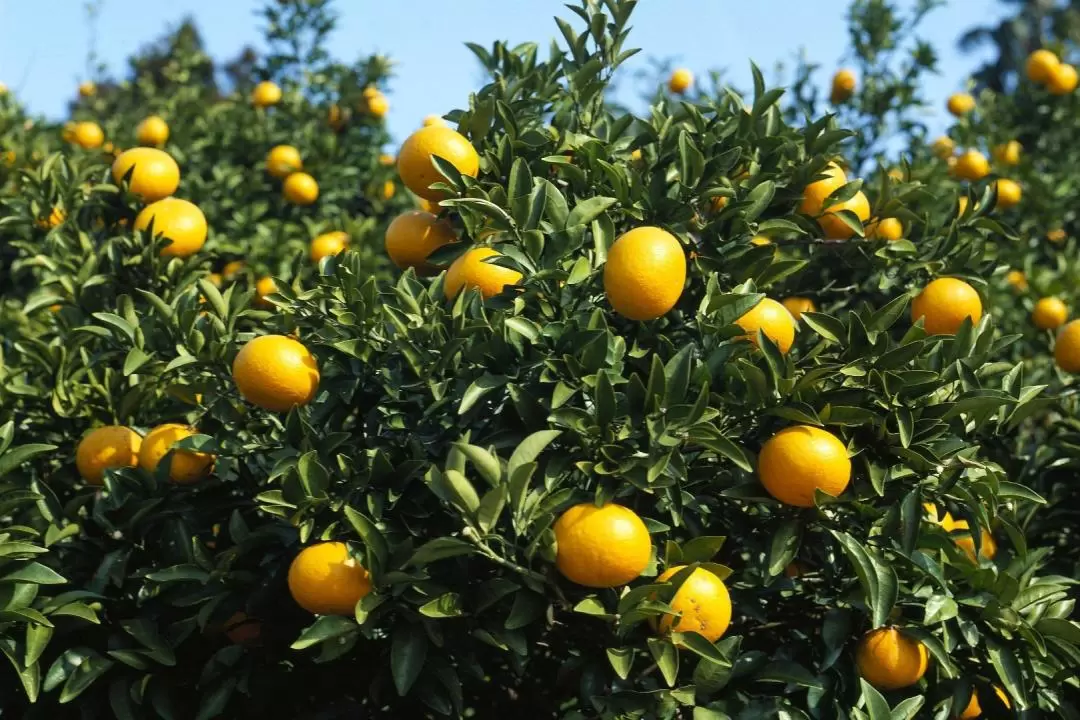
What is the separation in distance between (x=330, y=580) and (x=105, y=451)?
89 centimetres

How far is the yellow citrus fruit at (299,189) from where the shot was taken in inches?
160

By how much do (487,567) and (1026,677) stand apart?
110 centimetres

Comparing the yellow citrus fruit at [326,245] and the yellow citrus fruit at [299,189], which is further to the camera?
the yellow citrus fruit at [299,189]

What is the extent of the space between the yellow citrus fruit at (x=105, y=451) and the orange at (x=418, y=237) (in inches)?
30.1

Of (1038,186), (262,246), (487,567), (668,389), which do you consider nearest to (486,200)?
(668,389)

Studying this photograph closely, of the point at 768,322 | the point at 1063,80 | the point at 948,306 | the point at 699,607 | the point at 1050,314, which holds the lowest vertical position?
the point at 699,607

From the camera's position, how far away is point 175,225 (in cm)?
284

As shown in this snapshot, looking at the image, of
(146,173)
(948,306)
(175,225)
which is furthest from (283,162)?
(948,306)

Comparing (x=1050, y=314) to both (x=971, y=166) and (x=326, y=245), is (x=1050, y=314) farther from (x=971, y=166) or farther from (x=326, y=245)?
(x=326, y=245)

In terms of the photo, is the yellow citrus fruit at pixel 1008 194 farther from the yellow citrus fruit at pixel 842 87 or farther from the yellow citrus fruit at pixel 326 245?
the yellow citrus fruit at pixel 326 245

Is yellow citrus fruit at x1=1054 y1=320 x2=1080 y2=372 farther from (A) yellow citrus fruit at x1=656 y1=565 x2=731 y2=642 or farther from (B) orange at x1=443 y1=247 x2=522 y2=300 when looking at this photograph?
(B) orange at x1=443 y1=247 x2=522 y2=300

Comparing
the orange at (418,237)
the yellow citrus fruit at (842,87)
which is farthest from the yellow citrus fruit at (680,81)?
the orange at (418,237)

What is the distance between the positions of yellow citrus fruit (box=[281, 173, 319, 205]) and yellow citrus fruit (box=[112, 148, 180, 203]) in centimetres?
107

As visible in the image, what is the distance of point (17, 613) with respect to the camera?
198cm
